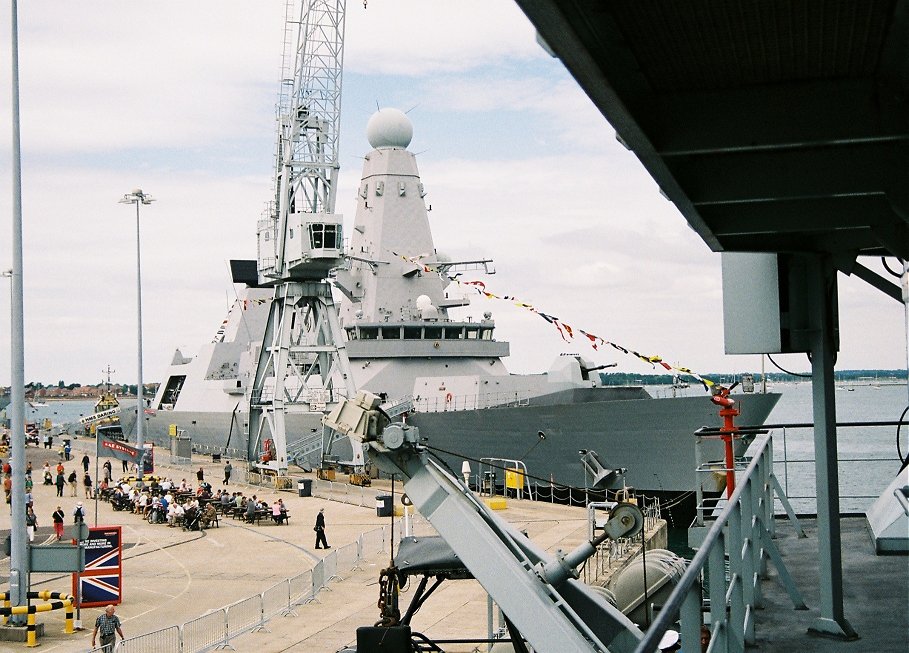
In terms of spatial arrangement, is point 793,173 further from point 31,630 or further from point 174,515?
point 174,515

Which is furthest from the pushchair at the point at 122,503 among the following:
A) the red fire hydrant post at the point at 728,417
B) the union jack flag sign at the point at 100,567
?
the red fire hydrant post at the point at 728,417

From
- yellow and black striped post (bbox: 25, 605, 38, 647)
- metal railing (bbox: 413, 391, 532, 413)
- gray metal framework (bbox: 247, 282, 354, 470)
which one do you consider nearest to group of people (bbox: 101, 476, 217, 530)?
gray metal framework (bbox: 247, 282, 354, 470)

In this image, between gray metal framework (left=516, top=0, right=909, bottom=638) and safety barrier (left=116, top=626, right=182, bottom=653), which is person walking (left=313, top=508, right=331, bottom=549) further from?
gray metal framework (left=516, top=0, right=909, bottom=638)

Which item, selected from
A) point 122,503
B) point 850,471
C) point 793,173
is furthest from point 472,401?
point 850,471

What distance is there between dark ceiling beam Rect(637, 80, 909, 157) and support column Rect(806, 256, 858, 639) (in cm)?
188

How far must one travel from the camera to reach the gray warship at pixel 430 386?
25.8 m

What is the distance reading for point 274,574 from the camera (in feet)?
60.1

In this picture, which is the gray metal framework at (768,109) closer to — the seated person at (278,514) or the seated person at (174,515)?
the seated person at (278,514)

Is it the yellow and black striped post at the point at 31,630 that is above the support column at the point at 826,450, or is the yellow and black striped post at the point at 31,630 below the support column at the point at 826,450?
below

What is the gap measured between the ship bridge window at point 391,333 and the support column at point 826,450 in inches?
1242

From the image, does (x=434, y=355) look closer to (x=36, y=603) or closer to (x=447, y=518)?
(x=36, y=603)

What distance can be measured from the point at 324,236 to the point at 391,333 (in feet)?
16.0

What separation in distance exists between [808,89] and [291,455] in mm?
34384

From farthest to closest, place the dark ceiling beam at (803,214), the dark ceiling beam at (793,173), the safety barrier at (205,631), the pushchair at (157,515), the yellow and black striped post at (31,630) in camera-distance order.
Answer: the pushchair at (157,515) < the yellow and black striped post at (31,630) < the safety barrier at (205,631) < the dark ceiling beam at (803,214) < the dark ceiling beam at (793,173)
